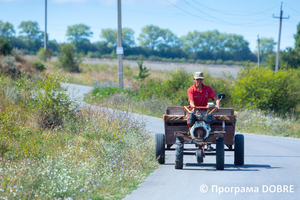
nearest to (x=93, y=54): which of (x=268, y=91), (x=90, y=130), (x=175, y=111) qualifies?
(x=268, y=91)

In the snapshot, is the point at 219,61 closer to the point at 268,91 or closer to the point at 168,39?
the point at 168,39

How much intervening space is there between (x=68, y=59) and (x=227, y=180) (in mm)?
39974

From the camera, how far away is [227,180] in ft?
23.7

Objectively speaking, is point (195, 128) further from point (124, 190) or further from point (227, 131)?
point (124, 190)

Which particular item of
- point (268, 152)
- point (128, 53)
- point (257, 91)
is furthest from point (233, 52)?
point (268, 152)

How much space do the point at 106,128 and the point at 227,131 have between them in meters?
3.49

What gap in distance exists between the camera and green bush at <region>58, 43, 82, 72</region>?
4403 centimetres

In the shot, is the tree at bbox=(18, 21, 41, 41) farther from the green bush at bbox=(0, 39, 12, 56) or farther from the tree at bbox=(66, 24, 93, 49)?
the green bush at bbox=(0, 39, 12, 56)

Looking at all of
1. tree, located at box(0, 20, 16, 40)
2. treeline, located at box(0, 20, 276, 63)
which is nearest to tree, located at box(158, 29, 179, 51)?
treeline, located at box(0, 20, 276, 63)

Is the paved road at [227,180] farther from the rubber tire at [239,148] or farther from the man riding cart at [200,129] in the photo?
the man riding cart at [200,129]

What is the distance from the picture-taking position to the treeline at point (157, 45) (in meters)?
97.6

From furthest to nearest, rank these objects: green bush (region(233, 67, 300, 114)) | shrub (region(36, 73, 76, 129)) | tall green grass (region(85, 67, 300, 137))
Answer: green bush (region(233, 67, 300, 114)), tall green grass (region(85, 67, 300, 137)), shrub (region(36, 73, 76, 129))

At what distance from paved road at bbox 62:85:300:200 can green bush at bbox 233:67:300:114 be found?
11616 mm

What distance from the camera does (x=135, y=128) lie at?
1109 centimetres
